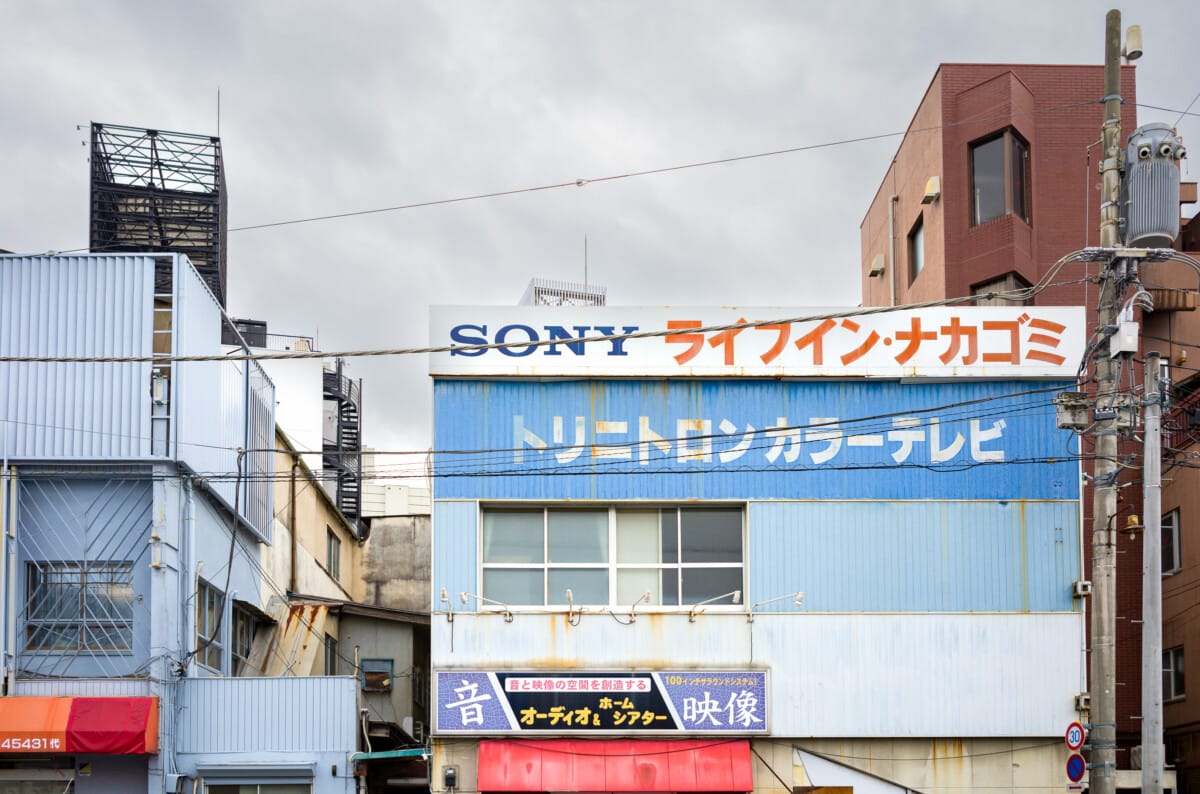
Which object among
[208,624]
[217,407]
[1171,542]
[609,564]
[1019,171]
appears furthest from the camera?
[1019,171]

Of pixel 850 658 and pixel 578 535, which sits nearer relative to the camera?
pixel 850 658

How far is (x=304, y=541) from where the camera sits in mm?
32344

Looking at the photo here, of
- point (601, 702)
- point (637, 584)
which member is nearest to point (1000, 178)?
point (637, 584)

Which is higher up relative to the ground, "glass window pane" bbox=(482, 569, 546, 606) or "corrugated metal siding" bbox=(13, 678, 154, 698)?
"glass window pane" bbox=(482, 569, 546, 606)

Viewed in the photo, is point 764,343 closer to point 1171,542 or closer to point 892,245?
point 1171,542

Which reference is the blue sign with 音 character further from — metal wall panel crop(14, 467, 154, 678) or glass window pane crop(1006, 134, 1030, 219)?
glass window pane crop(1006, 134, 1030, 219)

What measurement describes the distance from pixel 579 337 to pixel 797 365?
141 inches

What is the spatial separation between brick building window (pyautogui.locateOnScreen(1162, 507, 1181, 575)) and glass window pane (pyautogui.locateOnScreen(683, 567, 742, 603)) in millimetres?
13353

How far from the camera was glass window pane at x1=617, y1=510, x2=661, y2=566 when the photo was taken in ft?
68.1

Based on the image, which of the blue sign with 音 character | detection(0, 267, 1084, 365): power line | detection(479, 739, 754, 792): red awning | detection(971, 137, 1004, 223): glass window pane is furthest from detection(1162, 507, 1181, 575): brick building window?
detection(479, 739, 754, 792): red awning

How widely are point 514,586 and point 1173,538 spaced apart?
16.9m

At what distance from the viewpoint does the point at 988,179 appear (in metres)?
31.2

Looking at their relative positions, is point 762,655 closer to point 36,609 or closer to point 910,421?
point 910,421

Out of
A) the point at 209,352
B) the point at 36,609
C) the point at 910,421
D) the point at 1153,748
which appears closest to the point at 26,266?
the point at 209,352
